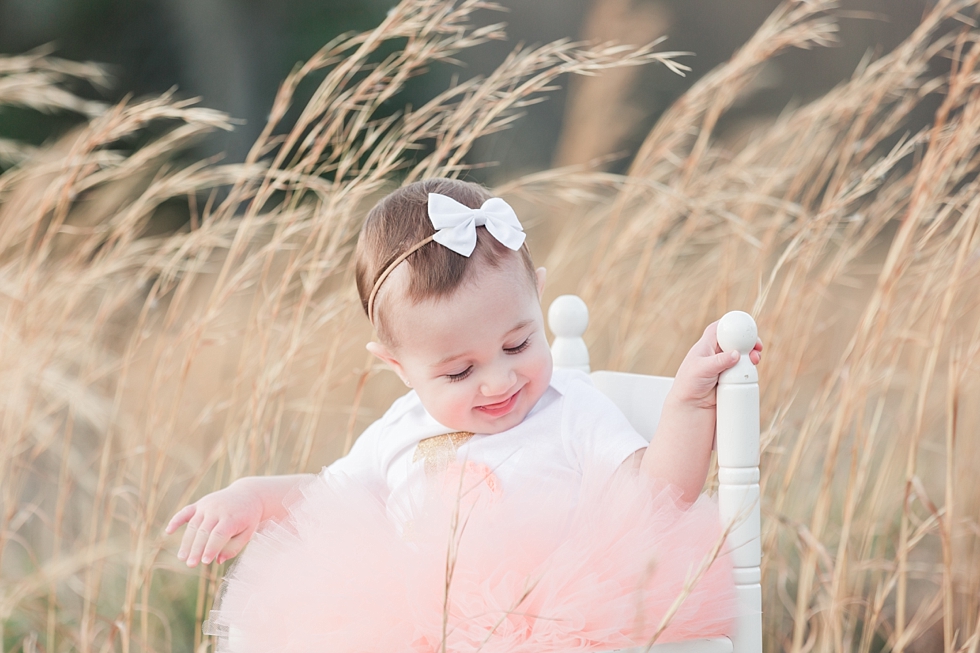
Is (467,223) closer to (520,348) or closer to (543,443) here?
(520,348)

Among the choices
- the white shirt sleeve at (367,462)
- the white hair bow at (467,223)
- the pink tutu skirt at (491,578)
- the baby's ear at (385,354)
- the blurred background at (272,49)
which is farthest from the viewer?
the blurred background at (272,49)

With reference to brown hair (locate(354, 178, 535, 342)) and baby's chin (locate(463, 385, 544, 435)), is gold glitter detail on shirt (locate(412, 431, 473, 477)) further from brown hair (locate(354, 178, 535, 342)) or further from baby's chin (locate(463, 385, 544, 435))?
brown hair (locate(354, 178, 535, 342))

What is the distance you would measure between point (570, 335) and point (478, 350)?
13.3 inches

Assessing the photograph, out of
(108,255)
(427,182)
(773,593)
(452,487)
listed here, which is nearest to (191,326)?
(108,255)

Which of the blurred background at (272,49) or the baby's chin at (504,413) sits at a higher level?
the blurred background at (272,49)

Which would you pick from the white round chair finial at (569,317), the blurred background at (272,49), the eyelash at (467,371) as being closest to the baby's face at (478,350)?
the eyelash at (467,371)

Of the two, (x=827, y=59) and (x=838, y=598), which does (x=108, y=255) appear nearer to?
(x=838, y=598)

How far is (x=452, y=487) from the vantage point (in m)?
1.07

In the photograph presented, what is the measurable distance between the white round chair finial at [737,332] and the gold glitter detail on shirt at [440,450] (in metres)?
0.38

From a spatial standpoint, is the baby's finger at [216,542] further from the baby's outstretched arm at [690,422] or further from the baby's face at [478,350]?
the baby's outstretched arm at [690,422]

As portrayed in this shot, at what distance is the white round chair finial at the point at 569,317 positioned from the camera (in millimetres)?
1395

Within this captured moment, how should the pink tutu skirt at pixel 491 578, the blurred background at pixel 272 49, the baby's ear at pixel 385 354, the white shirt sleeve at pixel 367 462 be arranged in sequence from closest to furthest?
the pink tutu skirt at pixel 491 578
the baby's ear at pixel 385 354
the white shirt sleeve at pixel 367 462
the blurred background at pixel 272 49

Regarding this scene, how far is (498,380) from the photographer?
43.8 inches

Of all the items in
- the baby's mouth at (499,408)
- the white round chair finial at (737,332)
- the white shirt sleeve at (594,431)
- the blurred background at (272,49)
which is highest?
the blurred background at (272,49)
